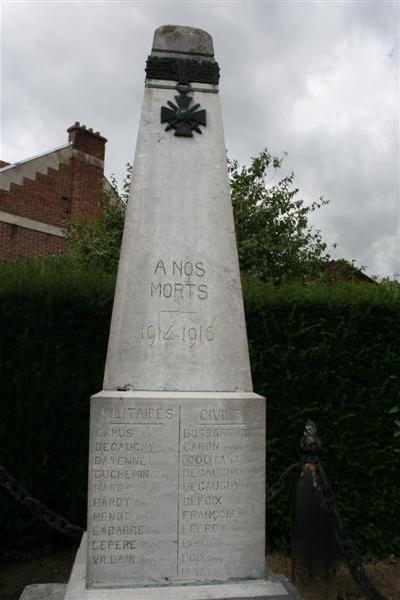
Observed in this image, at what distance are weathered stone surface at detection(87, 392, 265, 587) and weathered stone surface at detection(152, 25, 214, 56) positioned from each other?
7.64ft

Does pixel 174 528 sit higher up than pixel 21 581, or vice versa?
pixel 174 528

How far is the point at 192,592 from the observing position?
2.95 m

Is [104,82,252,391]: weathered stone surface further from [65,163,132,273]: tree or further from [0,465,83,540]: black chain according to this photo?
[65,163,132,273]: tree

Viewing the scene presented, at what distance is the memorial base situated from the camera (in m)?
2.89

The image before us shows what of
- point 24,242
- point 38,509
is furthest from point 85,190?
point 38,509

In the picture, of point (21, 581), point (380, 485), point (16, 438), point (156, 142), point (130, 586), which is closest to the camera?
point (130, 586)

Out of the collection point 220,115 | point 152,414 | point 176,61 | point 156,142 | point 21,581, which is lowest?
point 21,581

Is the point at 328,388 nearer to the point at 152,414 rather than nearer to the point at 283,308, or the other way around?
the point at 283,308

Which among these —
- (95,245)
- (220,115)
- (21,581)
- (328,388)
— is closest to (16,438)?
(21,581)

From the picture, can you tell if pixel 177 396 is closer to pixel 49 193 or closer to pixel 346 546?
pixel 346 546

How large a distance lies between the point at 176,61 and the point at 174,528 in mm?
2977

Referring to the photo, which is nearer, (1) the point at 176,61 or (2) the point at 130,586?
(2) the point at 130,586

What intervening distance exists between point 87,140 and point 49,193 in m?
2.67

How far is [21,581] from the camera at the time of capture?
511 cm
